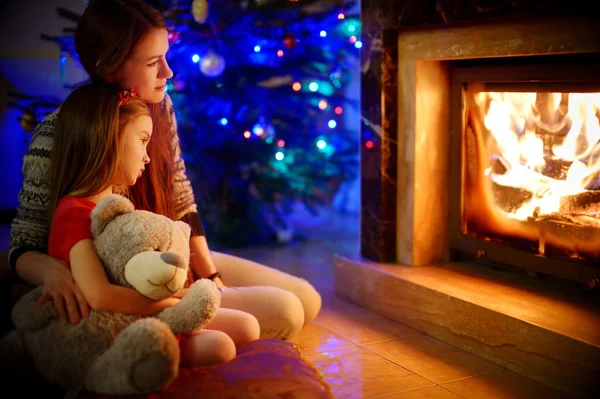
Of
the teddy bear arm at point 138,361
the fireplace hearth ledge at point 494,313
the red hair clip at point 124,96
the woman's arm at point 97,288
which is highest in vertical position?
the red hair clip at point 124,96

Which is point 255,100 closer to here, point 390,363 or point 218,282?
point 218,282

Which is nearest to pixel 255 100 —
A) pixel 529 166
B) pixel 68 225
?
pixel 529 166

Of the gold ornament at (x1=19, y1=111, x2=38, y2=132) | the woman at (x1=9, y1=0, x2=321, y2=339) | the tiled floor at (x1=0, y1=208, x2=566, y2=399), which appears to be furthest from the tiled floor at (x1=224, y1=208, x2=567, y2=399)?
the gold ornament at (x1=19, y1=111, x2=38, y2=132)

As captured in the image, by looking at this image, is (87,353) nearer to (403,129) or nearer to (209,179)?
(403,129)

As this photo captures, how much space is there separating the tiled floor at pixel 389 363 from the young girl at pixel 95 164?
47 cm

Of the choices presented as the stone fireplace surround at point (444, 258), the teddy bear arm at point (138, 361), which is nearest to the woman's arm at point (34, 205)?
the teddy bear arm at point (138, 361)

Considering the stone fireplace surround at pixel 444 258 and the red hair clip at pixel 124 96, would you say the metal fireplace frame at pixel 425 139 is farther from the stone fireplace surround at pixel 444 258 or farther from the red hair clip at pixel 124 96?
the red hair clip at pixel 124 96

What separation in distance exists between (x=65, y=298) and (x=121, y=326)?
0.14 meters

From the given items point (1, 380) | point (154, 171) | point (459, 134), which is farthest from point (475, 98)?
point (1, 380)

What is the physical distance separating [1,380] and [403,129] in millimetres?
1678

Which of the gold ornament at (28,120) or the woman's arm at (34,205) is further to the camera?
the gold ornament at (28,120)

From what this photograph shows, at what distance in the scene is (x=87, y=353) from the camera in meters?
1.58

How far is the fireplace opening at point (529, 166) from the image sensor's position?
219 cm

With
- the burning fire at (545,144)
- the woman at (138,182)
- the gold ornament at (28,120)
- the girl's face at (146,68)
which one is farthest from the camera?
the gold ornament at (28,120)
